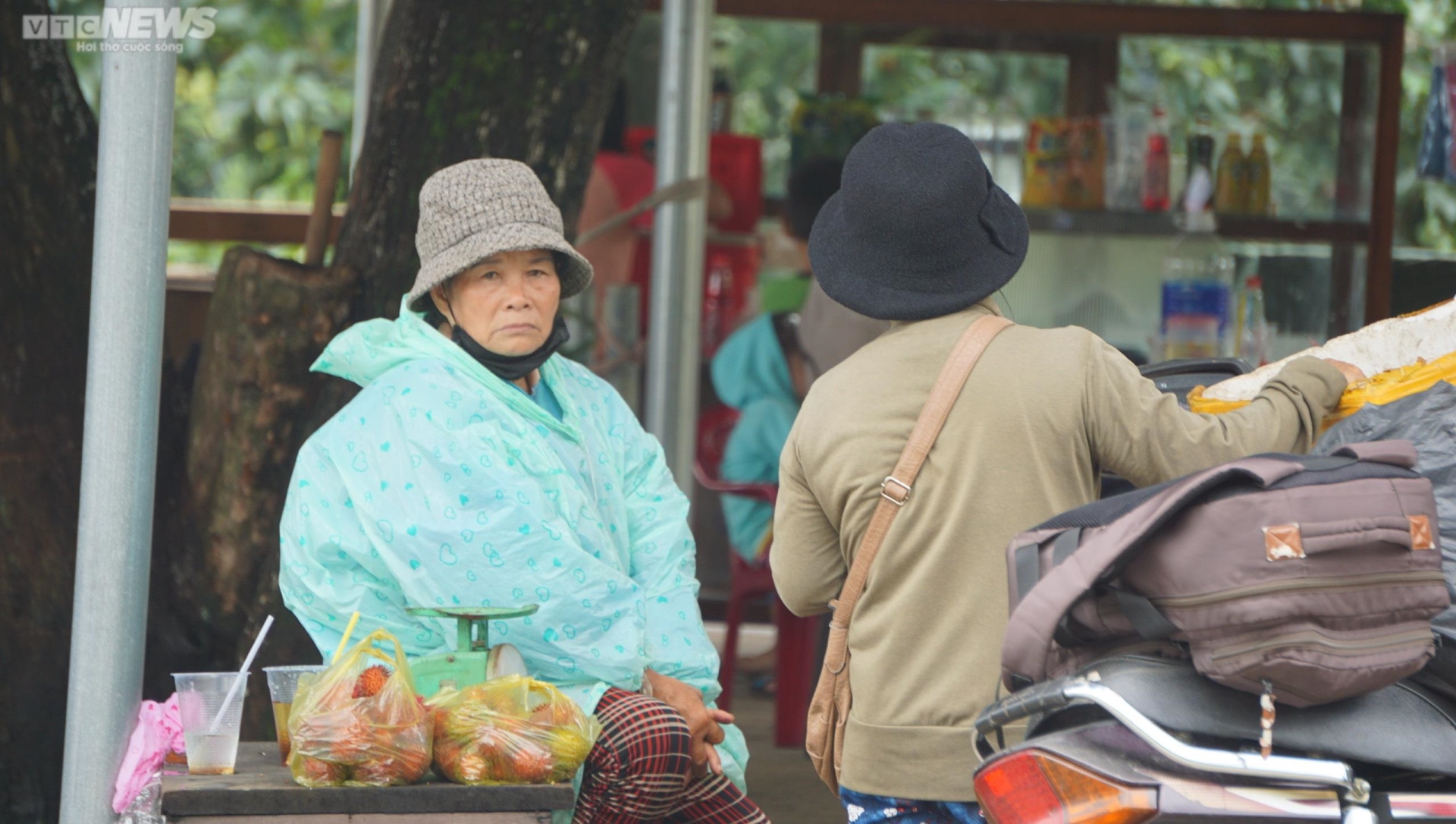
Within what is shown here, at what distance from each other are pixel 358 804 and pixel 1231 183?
416cm

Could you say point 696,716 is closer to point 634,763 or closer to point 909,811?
point 634,763

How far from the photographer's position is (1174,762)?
70.0 inches

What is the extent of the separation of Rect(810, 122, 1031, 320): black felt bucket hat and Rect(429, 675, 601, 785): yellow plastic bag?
810mm

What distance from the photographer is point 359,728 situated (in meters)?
2.37

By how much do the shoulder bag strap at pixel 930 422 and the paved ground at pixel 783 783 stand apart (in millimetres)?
2293

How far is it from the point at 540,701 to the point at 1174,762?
1076 millimetres

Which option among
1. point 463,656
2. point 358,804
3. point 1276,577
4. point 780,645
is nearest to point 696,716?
point 463,656

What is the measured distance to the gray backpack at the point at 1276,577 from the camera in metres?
1.73

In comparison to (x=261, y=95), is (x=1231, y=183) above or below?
below

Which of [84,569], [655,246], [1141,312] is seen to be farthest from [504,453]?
[1141,312]

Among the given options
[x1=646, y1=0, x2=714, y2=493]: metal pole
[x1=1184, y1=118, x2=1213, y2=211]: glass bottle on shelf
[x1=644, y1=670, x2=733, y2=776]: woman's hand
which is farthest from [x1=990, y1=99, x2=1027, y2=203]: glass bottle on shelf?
[x1=644, y1=670, x2=733, y2=776]: woman's hand

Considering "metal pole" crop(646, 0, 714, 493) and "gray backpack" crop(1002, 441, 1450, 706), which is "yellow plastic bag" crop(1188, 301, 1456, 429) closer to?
"gray backpack" crop(1002, 441, 1450, 706)

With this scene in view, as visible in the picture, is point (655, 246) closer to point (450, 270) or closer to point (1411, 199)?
point (450, 270)

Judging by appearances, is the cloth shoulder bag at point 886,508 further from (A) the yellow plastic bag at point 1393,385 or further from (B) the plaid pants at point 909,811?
(A) the yellow plastic bag at point 1393,385
